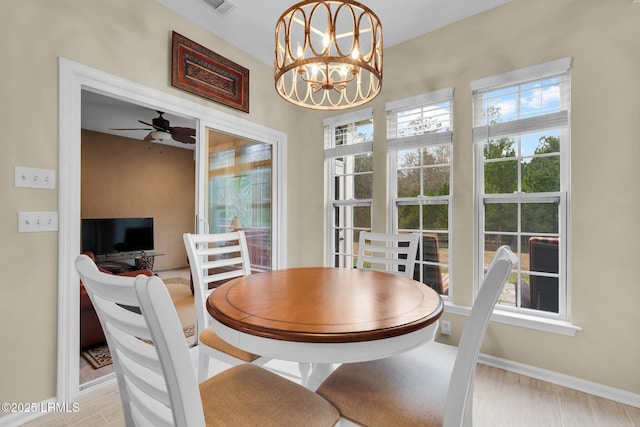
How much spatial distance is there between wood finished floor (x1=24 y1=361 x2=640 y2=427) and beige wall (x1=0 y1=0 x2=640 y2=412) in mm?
167

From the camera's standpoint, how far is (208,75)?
2736 mm

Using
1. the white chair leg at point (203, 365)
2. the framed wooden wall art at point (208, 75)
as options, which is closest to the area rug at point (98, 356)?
the white chair leg at point (203, 365)

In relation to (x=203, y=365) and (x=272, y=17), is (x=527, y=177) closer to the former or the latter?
(x=272, y=17)

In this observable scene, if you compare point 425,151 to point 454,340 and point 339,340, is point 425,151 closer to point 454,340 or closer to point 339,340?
point 454,340

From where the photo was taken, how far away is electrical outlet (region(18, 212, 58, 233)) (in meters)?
1.74

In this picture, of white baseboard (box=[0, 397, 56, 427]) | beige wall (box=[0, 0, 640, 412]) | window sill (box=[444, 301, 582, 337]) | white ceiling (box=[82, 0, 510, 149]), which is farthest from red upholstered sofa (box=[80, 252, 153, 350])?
window sill (box=[444, 301, 582, 337])

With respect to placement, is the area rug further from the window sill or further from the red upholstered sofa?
the window sill

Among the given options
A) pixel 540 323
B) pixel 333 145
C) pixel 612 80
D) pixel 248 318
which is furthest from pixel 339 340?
pixel 333 145

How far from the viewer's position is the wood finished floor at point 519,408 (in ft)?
5.66

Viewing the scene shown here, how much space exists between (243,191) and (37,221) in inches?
69.1

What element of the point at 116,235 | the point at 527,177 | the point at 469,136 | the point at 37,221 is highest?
the point at 469,136

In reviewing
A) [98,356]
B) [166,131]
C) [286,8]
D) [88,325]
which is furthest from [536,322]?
[166,131]

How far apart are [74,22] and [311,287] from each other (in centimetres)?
228

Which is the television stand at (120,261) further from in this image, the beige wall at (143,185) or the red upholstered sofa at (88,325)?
the red upholstered sofa at (88,325)
